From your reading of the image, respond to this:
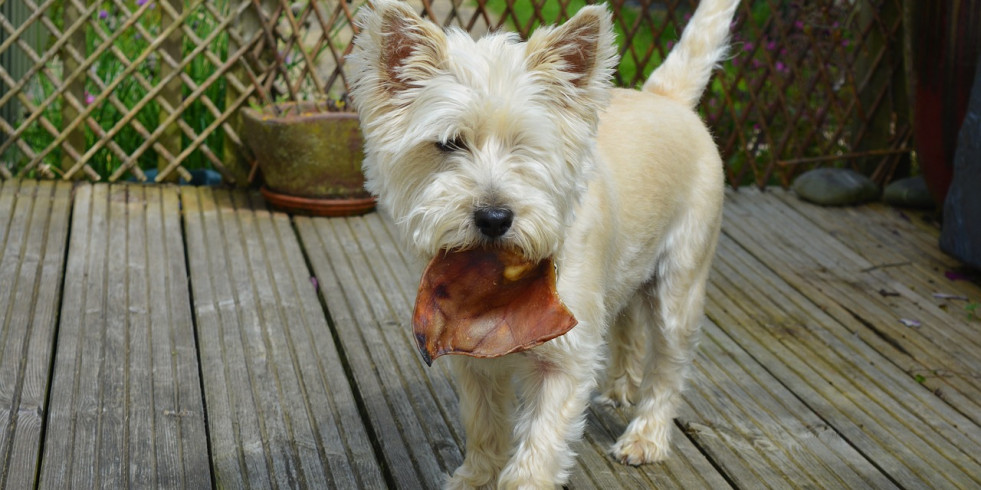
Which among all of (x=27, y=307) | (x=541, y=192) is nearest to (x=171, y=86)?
(x=27, y=307)

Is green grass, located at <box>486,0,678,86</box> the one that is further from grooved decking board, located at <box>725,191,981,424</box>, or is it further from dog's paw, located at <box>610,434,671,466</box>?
dog's paw, located at <box>610,434,671,466</box>

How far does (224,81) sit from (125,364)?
2.35m

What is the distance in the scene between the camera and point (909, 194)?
5.12 metres

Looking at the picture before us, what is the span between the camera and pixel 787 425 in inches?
119

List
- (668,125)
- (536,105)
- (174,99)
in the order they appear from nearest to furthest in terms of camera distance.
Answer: (536,105), (668,125), (174,99)

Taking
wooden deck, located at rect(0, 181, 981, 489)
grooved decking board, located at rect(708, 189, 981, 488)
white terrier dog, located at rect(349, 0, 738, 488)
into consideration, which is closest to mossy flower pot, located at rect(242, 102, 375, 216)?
wooden deck, located at rect(0, 181, 981, 489)

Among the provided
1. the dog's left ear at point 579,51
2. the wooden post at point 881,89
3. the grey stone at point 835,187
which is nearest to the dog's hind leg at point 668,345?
the dog's left ear at point 579,51

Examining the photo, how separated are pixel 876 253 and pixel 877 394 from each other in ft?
4.81

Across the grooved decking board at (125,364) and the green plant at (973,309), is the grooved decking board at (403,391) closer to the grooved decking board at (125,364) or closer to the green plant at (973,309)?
the grooved decking board at (125,364)

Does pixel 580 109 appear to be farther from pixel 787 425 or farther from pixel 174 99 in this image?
pixel 174 99

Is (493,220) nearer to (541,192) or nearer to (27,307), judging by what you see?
(541,192)

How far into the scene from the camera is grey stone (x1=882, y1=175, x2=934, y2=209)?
5109 mm

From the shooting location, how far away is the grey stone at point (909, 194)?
5.11 meters

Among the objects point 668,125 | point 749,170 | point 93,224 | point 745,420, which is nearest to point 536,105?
point 668,125
